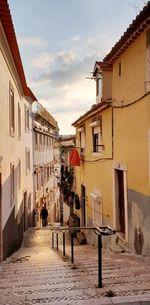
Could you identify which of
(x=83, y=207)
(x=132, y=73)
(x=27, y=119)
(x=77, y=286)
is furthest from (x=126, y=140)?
(x=27, y=119)

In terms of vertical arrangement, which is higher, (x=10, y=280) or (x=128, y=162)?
(x=128, y=162)

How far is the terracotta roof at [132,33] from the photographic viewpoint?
6.87m

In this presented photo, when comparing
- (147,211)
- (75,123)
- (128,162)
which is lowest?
(147,211)

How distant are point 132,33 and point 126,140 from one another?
3031 mm

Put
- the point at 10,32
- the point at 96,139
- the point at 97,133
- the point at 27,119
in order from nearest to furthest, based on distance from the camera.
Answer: the point at 10,32
the point at 97,133
the point at 96,139
the point at 27,119

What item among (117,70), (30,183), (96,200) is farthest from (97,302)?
(30,183)

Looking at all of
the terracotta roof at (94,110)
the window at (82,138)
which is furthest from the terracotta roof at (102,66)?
the window at (82,138)

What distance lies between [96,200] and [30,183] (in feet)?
27.7

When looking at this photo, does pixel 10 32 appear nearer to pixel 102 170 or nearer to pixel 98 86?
pixel 102 170

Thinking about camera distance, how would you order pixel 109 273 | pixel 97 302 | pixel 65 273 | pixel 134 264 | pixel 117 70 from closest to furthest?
1. pixel 97 302
2. pixel 109 273
3. pixel 65 273
4. pixel 134 264
5. pixel 117 70

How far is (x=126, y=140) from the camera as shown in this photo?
9.48m

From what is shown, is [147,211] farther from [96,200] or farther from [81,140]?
[81,140]

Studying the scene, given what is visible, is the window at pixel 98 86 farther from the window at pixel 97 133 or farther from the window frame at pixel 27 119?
the window frame at pixel 27 119

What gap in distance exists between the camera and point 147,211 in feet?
25.6
